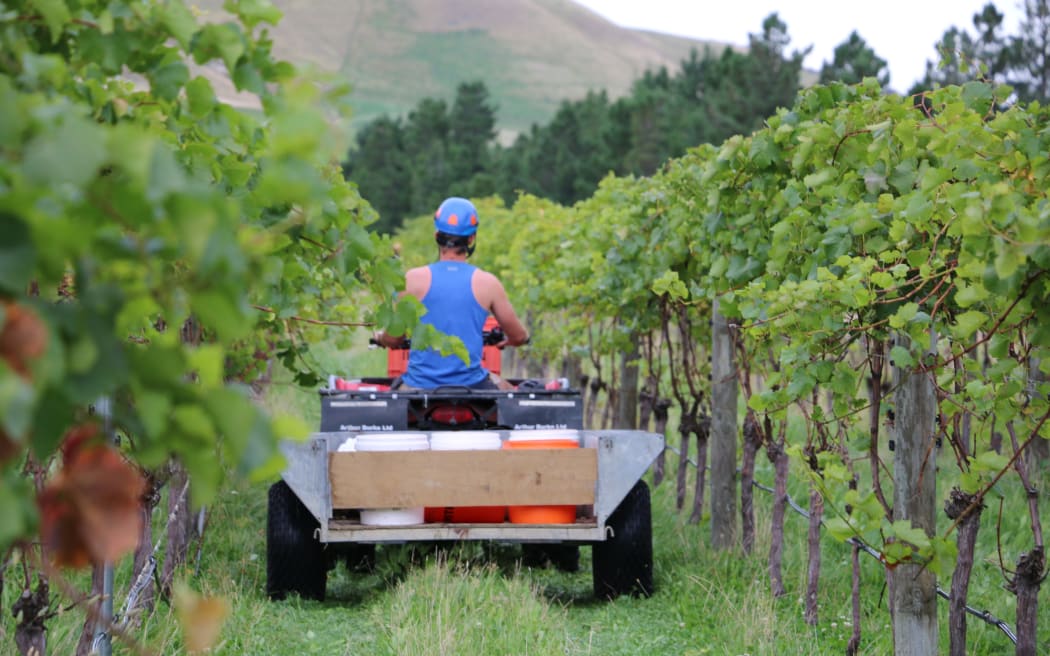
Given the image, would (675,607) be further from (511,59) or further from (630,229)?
(511,59)

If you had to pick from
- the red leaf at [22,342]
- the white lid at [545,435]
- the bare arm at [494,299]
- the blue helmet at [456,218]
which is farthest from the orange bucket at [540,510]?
the red leaf at [22,342]

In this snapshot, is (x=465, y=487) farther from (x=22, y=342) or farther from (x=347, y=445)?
(x=22, y=342)

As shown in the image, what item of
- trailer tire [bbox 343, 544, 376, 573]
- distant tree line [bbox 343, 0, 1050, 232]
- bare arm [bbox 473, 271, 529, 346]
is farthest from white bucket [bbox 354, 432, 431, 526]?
distant tree line [bbox 343, 0, 1050, 232]

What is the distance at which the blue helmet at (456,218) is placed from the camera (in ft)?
21.4

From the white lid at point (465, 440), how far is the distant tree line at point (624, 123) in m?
20.6

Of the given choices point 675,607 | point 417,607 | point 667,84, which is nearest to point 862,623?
point 675,607

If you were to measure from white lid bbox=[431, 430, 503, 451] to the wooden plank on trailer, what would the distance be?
9.5 inches

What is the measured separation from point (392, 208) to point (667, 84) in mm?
12780

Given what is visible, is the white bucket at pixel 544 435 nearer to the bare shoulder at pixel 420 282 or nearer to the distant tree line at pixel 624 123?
the bare shoulder at pixel 420 282

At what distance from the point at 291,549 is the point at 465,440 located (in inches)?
39.4

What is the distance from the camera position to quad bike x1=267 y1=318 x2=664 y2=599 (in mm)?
5473

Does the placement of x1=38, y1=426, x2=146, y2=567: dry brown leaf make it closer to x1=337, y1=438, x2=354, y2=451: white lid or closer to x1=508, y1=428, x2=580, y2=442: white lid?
x1=337, y1=438, x2=354, y2=451: white lid

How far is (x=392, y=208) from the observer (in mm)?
54875

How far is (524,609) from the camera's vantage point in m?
5.41
